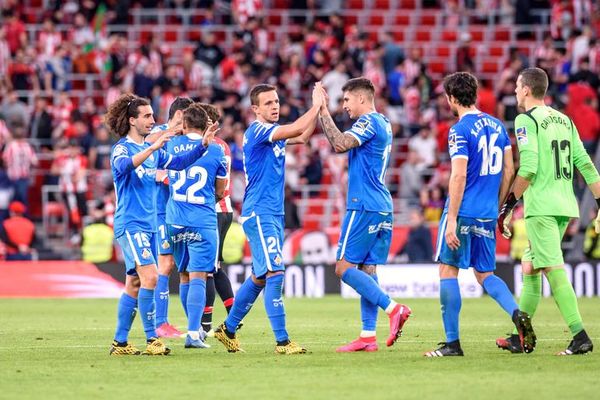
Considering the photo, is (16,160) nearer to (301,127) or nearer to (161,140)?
(161,140)

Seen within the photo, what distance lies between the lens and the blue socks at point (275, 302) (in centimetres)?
1232

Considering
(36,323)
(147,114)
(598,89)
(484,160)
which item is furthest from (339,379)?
(598,89)

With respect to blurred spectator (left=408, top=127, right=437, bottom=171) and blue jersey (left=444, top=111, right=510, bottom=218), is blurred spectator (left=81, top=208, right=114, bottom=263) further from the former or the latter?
blue jersey (left=444, top=111, right=510, bottom=218)

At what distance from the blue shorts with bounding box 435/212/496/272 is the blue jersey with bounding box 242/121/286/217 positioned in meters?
1.69

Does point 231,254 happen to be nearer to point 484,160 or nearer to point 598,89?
point 598,89

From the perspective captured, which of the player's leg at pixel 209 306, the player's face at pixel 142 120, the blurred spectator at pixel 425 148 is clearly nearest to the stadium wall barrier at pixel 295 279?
the blurred spectator at pixel 425 148

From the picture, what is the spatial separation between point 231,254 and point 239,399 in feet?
52.0

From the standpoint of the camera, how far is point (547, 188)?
12234 mm

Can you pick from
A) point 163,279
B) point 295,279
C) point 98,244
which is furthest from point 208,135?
point 98,244

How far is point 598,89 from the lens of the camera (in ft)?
98.9

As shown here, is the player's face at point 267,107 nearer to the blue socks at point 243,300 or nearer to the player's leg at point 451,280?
the blue socks at point 243,300

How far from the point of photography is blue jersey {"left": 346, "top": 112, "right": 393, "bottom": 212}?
504 inches

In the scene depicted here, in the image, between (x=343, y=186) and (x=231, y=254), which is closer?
(x=231, y=254)

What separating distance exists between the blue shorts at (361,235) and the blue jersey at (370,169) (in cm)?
8
